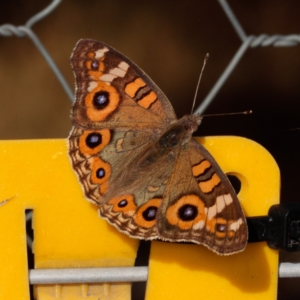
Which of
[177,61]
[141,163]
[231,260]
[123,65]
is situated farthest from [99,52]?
[177,61]

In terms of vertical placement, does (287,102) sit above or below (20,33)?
above

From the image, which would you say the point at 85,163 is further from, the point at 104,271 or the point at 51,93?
the point at 51,93

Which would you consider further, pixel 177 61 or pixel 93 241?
pixel 177 61

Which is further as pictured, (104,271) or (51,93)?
(51,93)

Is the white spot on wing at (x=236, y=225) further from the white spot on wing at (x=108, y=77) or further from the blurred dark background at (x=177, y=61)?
the blurred dark background at (x=177, y=61)

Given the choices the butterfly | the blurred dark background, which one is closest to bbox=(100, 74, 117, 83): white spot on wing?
the butterfly

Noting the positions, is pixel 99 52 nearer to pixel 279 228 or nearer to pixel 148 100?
pixel 148 100

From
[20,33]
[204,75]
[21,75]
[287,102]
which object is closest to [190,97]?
[204,75]
